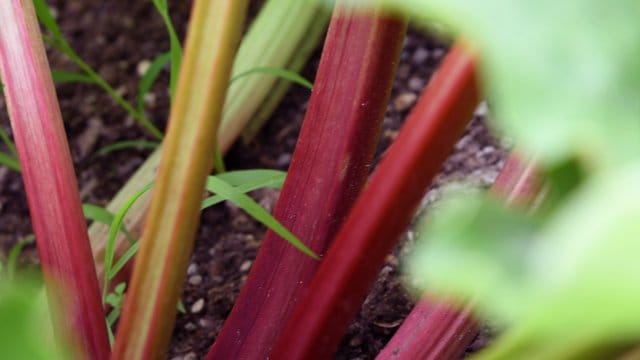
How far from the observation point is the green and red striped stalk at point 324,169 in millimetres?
575

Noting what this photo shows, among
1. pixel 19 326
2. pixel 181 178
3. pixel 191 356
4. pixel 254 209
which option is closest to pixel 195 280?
pixel 191 356

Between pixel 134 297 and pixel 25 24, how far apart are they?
0.72 ft

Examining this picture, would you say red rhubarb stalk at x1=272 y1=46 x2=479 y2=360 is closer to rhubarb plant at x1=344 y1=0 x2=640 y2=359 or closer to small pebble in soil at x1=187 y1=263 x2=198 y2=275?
rhubarb plant at x1=344 y1=0 x2=640 y2=359

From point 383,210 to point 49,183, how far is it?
0.80ft

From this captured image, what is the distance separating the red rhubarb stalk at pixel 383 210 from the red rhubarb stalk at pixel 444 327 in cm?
7

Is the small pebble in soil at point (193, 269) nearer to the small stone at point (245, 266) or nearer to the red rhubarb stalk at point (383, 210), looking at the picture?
the small stone at point (245, 266)

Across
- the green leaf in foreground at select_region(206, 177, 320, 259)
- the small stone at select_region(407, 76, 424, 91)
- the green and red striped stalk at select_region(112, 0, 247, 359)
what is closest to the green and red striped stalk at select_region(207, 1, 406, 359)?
the green leaf in foreground at select_region(206, 177, 320, 259)

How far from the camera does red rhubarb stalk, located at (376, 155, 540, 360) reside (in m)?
0.58

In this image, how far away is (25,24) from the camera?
599 millimetres

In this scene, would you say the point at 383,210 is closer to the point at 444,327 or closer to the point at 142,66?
the point at 444,327

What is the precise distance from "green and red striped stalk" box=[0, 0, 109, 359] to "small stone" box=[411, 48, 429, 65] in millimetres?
601

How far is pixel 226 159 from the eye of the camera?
1082mm

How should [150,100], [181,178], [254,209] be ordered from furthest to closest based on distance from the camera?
1. [150,100]
2. [254,209]
3. [181,178]

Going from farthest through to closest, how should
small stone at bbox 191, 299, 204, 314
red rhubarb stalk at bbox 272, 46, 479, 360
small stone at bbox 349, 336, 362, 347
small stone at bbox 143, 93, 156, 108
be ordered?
small stone at bbox 143, 93, 156, 108 < small stone at bbox 191, 299, 204, 314 < small stone at bbox 349, 336, 362, 347 < red rhubarb stalk at bbox 272, 46, 479, 360
